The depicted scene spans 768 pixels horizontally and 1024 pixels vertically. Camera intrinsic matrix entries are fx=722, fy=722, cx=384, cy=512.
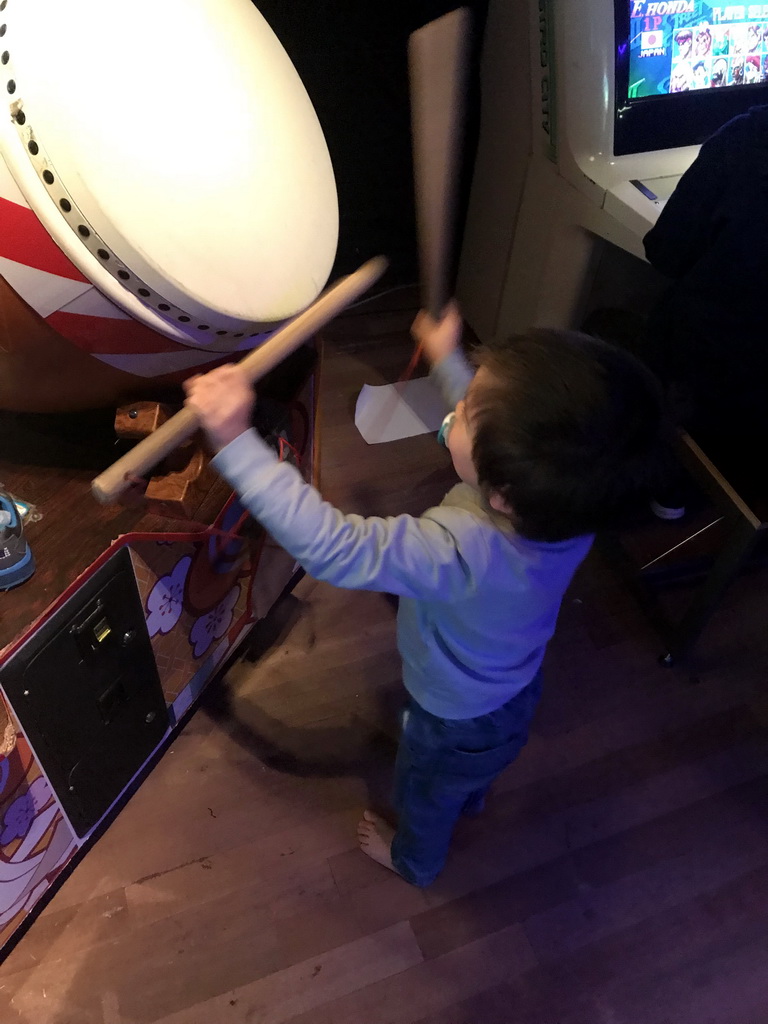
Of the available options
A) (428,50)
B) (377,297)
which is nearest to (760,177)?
(428,50)

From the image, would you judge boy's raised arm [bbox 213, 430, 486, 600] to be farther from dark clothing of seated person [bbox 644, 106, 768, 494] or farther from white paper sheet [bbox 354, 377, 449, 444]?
white paper sheet [bbox 354, 377, 449, 444]

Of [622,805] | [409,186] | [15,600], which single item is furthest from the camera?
[409,186]

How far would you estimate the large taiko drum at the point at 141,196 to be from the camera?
1.92ft

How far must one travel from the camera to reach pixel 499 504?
620mm

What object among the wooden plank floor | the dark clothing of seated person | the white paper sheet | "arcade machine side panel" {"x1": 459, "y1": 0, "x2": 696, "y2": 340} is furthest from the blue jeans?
the white paper sheet

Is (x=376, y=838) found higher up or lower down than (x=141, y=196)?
lower down

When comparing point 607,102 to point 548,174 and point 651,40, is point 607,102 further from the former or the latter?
point 548,174

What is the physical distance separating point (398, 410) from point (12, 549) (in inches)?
45.3

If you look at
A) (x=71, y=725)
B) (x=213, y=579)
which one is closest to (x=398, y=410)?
(x=213, y=579)

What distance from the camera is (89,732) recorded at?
0.91 metres

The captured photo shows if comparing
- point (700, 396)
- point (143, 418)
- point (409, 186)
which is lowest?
point (700, 396)

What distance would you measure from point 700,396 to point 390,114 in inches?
41.8

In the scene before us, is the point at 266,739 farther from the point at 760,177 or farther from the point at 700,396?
the point at 760,177

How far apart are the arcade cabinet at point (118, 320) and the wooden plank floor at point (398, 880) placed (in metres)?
0.12
